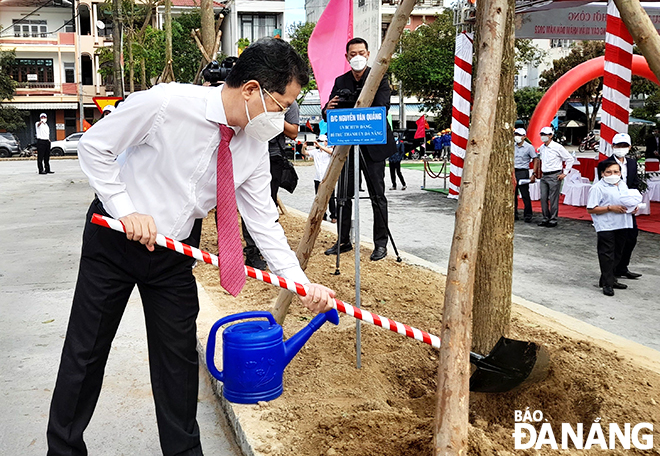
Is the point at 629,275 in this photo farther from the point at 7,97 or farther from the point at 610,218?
the point at 7,97

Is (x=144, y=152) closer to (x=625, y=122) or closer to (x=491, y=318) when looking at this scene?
(x=491, y=318)

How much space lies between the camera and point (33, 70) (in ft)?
155

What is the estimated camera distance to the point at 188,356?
2.90m

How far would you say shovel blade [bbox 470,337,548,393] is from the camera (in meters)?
3.41

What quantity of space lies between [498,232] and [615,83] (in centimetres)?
797

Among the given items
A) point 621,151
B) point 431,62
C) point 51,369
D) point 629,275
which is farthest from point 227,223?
point 431,62

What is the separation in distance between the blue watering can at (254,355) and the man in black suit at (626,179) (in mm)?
4905

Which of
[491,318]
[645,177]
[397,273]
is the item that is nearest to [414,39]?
[645,177]

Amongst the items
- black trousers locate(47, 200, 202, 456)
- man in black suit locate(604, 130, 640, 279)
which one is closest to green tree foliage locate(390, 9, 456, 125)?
man in black suit locate(604, 130, 640, 279)

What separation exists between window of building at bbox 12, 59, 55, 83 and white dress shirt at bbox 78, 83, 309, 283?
165 ft

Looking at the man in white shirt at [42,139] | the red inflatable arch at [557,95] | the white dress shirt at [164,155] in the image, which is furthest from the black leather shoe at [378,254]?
the man in white shirt at [42,139]

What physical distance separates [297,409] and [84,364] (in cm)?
116

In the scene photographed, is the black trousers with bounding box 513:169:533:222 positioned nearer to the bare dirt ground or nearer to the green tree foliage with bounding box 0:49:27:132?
the bare dirt ground

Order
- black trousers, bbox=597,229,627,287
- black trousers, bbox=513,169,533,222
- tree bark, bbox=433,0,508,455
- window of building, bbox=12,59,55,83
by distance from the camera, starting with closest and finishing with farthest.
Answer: tree bark, bbox=433,0,508,455, black trousers, bbox=597,229,627,287, black trousers, bbox=513,169,533,222, window of building, bbox=12,59,55,83
